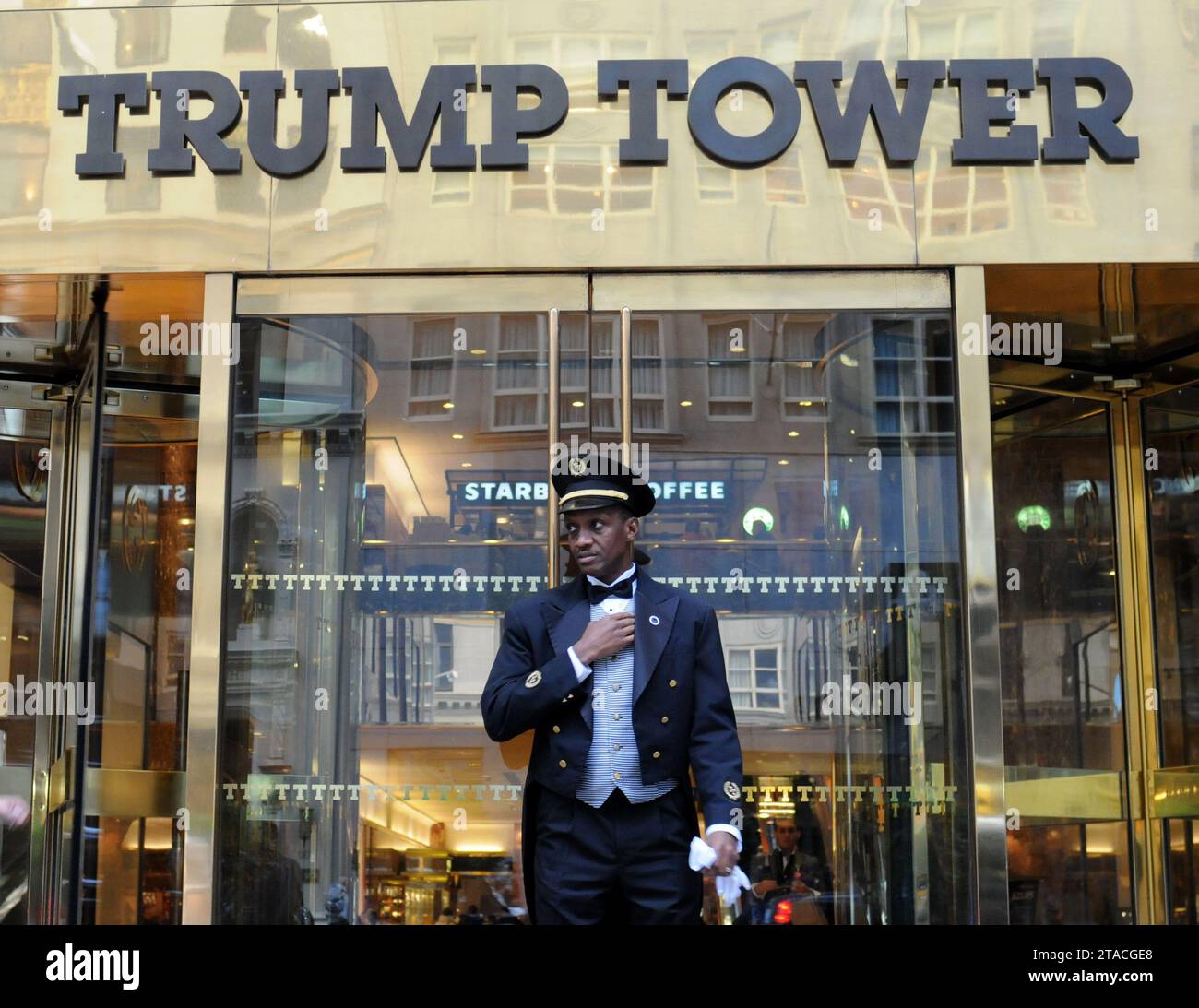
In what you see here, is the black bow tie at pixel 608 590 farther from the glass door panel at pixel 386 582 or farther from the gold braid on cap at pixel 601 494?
the glass door panel at pixel 386 582

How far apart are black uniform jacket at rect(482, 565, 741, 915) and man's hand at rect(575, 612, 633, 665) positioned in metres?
0.06

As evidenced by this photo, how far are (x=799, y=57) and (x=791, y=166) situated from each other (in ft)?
1.31

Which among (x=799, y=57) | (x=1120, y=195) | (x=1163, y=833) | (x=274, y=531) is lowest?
(x=1163, y=833)

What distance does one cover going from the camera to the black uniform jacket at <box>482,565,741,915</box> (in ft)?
14.5

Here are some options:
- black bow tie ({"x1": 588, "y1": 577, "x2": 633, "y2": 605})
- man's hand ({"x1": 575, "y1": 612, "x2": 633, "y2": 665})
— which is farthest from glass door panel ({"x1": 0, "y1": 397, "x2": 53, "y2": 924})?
man's hand ({"x1": 575, "y1": 612, "x2": 633, "y2": 665})

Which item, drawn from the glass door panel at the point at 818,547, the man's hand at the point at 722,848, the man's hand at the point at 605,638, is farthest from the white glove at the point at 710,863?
the glass door panel at the point at 818,547

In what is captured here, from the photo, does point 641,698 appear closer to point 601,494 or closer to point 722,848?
point 722,848

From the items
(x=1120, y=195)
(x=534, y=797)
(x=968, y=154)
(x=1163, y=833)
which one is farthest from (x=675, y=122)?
(x=1163, y=833)

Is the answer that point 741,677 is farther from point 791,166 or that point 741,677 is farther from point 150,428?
point 150,428

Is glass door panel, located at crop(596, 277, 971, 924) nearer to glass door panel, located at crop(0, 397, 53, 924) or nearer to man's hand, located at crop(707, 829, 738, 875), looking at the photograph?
man's hand, located at crop(707, 829, 738, 875)

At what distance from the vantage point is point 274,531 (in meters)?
5.34

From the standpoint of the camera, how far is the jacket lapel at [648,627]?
4.52 metres

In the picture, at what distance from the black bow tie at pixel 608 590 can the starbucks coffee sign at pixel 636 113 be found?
156 cm

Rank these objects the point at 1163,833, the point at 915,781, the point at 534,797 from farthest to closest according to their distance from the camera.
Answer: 1. the point at 1163,833
2. the point at 915,781
3. the point at 534,797
